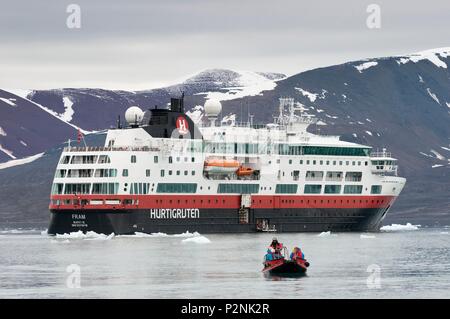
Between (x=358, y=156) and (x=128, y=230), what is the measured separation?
28.8 m

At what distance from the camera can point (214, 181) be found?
13450cm

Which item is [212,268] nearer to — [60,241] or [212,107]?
[60,241]

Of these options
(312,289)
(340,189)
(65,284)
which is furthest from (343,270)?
(340,189)

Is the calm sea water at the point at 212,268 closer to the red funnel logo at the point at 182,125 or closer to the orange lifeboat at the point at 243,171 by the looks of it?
the orange lifeboat at the point at 243,171

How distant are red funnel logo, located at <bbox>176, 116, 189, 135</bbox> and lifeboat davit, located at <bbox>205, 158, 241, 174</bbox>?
164 inches

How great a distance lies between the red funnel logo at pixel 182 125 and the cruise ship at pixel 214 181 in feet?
0.34

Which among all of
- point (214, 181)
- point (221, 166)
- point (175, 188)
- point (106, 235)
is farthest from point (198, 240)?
point (221, 166)

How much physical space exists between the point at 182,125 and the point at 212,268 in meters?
46.9

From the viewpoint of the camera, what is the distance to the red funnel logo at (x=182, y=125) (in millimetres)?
135375

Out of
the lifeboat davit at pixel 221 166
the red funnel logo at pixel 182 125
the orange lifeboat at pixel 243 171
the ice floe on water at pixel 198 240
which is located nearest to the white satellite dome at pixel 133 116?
the red funnel logo at pixel 182 125

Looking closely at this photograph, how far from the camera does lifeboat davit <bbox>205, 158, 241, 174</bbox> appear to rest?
13350cm

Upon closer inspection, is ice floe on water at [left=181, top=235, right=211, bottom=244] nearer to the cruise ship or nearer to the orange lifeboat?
the cruise ship

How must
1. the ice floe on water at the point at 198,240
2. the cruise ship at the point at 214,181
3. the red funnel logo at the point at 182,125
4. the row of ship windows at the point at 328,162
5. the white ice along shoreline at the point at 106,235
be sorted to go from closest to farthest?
1. the ice floe on water at the point at 198,240
2. the white ice along shoreline at the point at 106,235
3. the cruise ship at the point at 214,181
4. the red funnel logo at the point at 182,125
5. the row of ship windows at the point at 328,162
